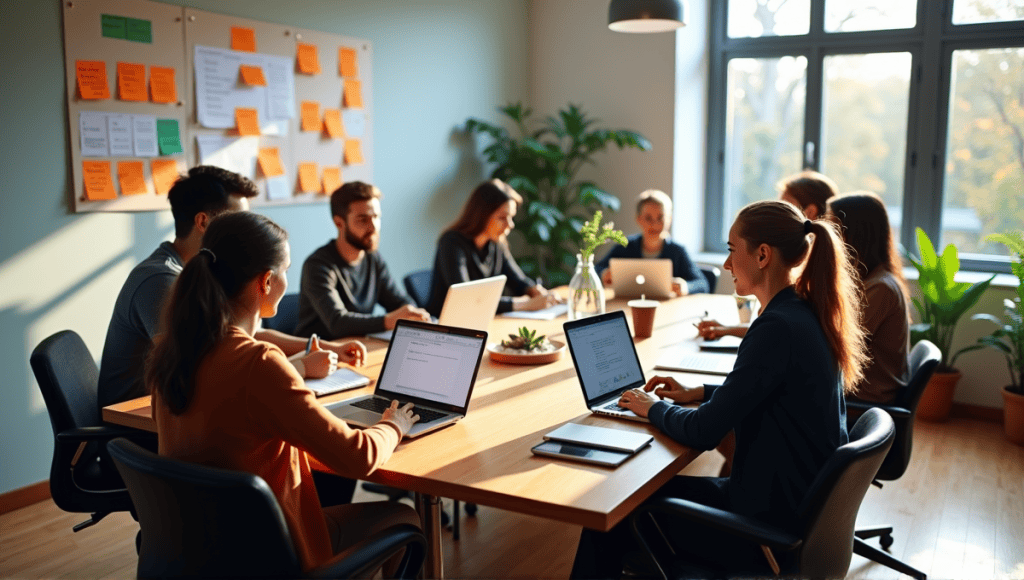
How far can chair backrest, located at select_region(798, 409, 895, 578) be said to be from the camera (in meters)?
1.59

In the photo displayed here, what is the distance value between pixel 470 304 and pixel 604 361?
70 centimetres

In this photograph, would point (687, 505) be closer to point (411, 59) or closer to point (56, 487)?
point (56, 487)

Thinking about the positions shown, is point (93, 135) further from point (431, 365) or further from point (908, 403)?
point (908, 403)

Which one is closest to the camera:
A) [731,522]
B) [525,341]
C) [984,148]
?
[731,522]

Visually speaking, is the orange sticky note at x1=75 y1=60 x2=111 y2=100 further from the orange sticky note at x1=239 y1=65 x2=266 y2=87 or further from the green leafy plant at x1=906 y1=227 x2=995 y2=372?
the green leafy plant at x1=906 y1=227 x2=995 y2=372

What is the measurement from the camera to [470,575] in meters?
2.76

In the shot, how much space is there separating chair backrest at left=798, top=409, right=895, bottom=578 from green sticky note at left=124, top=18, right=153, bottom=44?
3.02 m

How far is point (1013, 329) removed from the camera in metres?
4.11

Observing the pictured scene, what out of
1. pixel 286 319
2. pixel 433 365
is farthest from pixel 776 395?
pixel 286 319

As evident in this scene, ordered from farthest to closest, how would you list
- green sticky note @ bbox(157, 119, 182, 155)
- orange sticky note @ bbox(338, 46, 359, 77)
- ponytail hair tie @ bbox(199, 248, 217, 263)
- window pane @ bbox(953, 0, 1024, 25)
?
window pane @ bbox(953, 0, 1024, 25) < orange sticky note @ bbox(338, 46, 359, 77) < green sticky note @ bbox(157, 119, 182, 155) < ponytail hair tie @ bbox(199, 248, 217, 263)

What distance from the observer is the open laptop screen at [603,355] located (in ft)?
7.10

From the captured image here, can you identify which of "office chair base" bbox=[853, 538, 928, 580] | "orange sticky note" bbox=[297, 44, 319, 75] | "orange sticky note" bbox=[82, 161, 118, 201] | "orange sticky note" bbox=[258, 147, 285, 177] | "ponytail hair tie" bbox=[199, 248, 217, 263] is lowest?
"office chair base" bbox=[853, 538, 928, 580]

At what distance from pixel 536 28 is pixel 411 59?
1295 mm

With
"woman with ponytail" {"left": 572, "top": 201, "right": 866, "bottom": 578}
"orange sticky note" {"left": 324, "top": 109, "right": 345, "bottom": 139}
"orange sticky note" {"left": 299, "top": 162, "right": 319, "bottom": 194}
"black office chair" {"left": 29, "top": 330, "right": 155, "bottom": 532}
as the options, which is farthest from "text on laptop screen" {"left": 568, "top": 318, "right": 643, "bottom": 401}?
"orange sticky note" {"left": 324, "top": 109, "right": 345, "bottom": 139}
